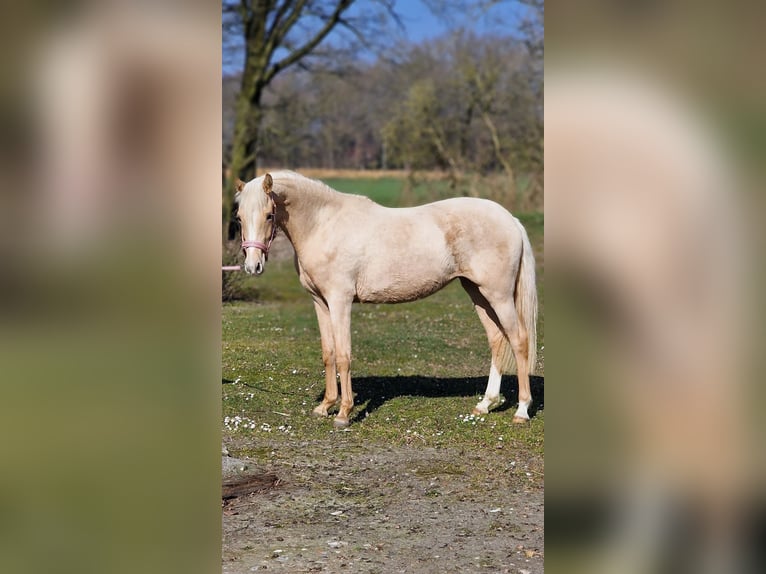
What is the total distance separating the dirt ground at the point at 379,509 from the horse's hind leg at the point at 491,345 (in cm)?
46

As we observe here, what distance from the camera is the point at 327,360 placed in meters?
4.03

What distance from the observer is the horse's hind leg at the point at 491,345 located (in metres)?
4.13

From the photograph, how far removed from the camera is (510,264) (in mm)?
4156

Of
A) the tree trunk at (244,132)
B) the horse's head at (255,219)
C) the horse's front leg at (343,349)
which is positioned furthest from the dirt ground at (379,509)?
the tree trunk at (244,132)

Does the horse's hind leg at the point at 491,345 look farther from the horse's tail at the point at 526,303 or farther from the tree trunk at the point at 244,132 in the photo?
the tree trunk at the point at 244,132

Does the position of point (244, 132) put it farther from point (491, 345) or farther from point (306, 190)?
point (491, 345)

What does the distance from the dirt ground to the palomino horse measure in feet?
2.02
